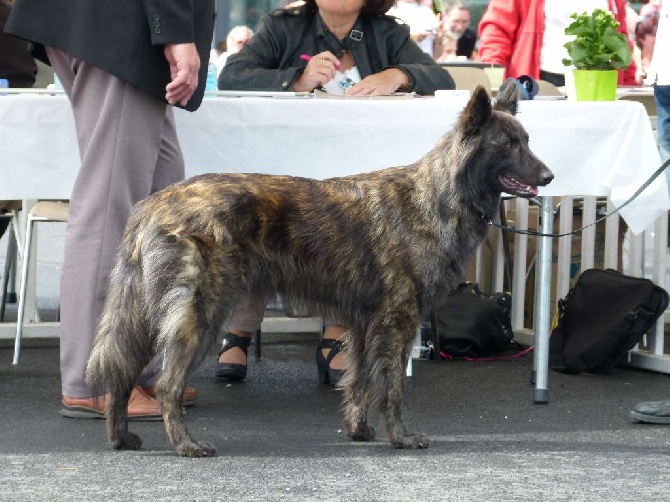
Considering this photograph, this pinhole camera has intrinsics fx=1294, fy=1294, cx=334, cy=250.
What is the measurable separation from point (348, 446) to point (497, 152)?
3.67 feet

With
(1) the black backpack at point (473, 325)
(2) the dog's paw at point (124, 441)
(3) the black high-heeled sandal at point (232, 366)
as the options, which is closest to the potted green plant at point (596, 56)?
(1) the black backpack at point (473, 325)

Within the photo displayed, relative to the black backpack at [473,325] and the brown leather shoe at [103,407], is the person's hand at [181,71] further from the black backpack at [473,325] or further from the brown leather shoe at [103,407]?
the black backpack at [473,325]

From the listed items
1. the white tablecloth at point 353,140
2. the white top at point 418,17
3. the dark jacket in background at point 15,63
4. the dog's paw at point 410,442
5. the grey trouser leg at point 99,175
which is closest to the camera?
the dog's paw at point 410,442

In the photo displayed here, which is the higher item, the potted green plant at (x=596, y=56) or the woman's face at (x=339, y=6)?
the woman's face at (x=339, y=6)

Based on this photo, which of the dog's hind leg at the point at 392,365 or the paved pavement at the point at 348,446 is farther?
the dog's hind leg at the point at 392,365

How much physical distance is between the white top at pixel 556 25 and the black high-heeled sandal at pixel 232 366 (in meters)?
3.02

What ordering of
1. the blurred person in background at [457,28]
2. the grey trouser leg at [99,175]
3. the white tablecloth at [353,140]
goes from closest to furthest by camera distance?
the grey trouser leg at [99,175]
the white tablecloth at [353,140]
the blurred person in background at [457,28]

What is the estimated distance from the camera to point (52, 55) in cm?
460

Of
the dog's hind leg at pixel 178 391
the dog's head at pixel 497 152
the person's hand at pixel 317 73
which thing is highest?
the person's hand at pixel 317 73

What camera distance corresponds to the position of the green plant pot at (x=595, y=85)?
16.9ft

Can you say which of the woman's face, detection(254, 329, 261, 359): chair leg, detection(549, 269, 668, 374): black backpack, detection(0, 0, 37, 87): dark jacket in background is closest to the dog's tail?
detection(254, 329, 261, 359): chair leg

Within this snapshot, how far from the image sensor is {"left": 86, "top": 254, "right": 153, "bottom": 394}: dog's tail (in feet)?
13.5

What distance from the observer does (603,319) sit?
5.84m

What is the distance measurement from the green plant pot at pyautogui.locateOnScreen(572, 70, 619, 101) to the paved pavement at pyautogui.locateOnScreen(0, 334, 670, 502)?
1.23 meters
